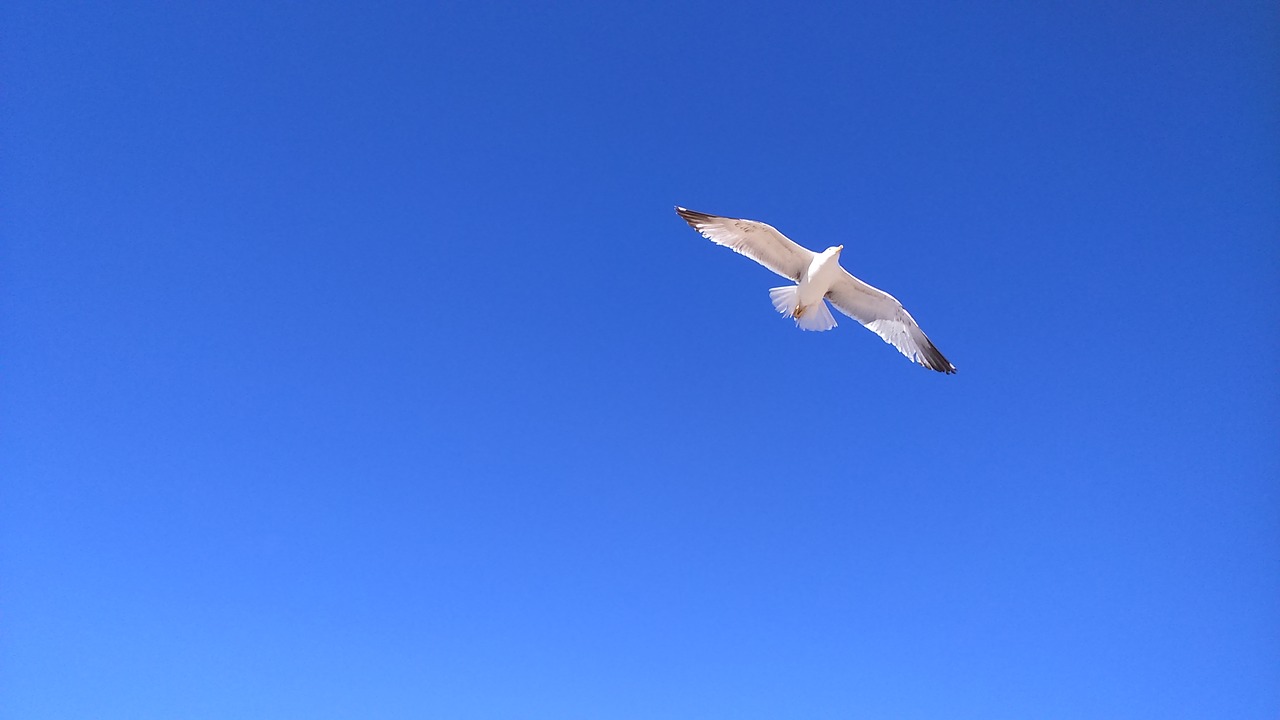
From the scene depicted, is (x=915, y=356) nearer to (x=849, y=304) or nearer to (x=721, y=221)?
(x=849, y=304)

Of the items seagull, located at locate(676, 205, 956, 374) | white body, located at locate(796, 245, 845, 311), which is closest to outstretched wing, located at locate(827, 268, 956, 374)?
seagull, located at locate(676, 205, 956, 374)

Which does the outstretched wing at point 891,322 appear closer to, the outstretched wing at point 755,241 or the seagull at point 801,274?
the seagull at point 801,274

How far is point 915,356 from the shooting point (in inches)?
473

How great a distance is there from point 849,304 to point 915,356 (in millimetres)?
1062

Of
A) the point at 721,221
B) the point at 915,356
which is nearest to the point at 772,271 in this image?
the point at 721,221

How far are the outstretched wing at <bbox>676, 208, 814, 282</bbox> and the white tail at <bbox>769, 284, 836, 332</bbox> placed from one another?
11.1 inches

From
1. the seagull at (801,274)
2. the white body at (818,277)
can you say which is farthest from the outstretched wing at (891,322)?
the white body at (818,277)

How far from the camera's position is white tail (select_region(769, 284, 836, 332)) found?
11.2 m

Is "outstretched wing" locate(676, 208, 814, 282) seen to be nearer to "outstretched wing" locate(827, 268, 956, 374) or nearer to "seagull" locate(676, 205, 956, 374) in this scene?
"seagull" locate(676, 205, 956, 374)

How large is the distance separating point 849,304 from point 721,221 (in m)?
2.20

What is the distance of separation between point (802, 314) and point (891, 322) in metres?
1.53

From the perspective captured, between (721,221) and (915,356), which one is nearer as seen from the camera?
(721,221)

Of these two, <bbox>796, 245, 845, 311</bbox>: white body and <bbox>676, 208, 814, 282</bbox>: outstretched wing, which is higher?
<bbox>676, 208, 814, 282</bbox>: outstretched wing

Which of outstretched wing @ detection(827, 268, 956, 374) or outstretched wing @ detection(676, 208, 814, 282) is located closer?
outstretched wing @ detection(676, 208, 814, 282)
